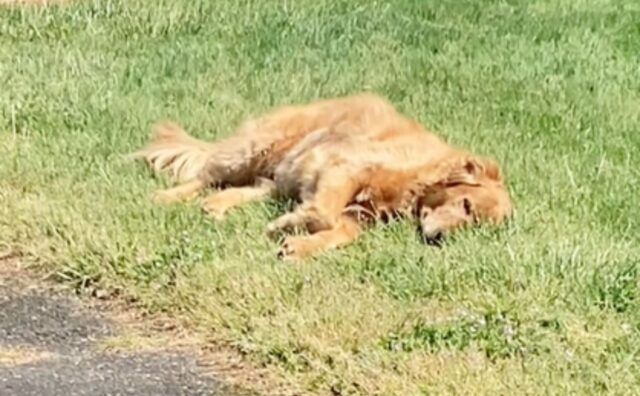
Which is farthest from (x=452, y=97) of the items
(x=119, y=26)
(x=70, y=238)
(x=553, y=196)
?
(x=70, y=238)

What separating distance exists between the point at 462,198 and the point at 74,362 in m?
2.33

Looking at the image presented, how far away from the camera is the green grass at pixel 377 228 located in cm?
526

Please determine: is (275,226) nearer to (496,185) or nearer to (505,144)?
(496,185)

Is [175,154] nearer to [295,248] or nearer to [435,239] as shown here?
[295,248]

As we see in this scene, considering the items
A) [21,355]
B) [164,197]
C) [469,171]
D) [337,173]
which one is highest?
[469,171]

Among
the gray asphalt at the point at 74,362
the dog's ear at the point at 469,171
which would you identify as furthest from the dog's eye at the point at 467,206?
the gray asphalt at the point at 74,362

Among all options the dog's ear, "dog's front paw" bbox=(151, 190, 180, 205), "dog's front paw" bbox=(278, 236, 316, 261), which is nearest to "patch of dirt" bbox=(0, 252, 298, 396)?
"dog's front paw" bbox=(278, 236, 316, 261)

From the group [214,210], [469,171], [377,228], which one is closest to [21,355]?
[214,210]

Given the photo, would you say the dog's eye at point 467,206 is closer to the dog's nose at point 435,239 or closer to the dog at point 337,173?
the dog at point 337,173

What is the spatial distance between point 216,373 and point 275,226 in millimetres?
1668

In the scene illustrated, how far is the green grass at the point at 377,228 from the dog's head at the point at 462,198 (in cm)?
13

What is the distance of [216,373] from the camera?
16.9 feet

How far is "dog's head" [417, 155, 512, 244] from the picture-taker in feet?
21.7

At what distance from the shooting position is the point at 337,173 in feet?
22.9
